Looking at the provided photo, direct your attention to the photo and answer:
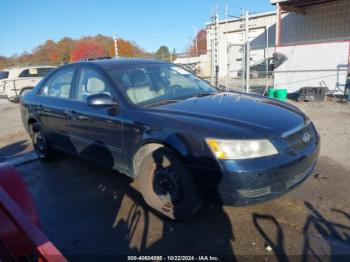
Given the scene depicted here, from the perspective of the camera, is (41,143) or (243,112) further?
(41,143)

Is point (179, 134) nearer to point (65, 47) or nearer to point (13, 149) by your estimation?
point (13, 149)

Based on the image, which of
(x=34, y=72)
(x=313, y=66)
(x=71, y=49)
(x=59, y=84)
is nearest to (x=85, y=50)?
(x=71, y=49)

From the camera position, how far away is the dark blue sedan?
104 inches

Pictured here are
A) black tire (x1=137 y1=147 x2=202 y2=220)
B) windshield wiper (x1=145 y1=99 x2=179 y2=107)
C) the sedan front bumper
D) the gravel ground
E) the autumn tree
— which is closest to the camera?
the sedan front bumper

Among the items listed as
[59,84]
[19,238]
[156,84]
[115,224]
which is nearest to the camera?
[19,238]

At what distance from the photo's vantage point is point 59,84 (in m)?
4.65

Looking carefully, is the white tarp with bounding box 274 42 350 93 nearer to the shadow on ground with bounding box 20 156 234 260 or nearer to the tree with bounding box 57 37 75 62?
the shadow on ground with bounding box 20 156 234 260

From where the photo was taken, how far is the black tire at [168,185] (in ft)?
9.45

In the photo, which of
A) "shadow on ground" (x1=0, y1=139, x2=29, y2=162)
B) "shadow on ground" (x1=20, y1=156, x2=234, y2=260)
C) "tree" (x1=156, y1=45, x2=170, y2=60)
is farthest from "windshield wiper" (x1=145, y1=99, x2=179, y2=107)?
"tree" (x1=156, y1=45, x2=170, y2=60)

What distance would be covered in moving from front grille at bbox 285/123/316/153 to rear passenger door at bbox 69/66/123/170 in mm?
1794

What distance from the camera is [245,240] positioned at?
9.18 feet

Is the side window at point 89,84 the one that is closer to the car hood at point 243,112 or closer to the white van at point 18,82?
the car hood at point 243,112

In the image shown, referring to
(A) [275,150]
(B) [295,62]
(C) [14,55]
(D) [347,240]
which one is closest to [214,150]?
(A) [275,150]

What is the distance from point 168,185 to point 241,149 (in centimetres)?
88
